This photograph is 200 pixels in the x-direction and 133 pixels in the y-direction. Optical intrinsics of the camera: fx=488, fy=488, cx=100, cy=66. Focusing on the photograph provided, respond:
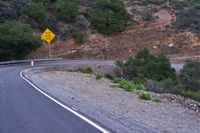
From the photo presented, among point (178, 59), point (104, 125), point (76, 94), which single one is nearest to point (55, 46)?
point (178, 59)

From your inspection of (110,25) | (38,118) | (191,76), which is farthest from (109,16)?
(38,118)

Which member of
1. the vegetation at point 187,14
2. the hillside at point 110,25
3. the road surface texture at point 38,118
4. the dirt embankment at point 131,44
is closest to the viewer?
the road surface texture at point 38,118

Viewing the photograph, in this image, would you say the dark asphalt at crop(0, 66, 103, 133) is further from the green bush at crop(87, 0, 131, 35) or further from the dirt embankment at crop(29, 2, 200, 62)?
the green bush at crop(87, 0, 131, 35)

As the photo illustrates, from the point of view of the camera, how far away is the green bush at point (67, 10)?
238 ft

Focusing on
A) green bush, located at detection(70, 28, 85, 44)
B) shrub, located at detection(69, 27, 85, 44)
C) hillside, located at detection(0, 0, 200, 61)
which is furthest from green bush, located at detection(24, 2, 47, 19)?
green bush, located at detection(70, 28, 85, 44)

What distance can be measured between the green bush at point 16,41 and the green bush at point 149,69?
672 inches

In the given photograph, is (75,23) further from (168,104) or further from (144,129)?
(144,129)

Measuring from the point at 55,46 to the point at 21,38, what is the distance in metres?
8.83

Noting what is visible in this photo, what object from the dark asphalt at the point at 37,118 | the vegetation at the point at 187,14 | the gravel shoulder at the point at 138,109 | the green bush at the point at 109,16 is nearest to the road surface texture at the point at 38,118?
the dark asphalt at the point at 37,118

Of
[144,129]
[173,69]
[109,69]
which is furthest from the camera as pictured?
[109,69]

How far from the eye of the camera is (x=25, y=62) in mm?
59250

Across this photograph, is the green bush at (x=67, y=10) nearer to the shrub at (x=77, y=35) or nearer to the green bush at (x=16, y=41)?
Result: the shrub at (x=77, y=35)

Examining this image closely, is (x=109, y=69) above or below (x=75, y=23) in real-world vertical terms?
below

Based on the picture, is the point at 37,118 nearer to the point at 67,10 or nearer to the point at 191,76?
the point at 191,76
